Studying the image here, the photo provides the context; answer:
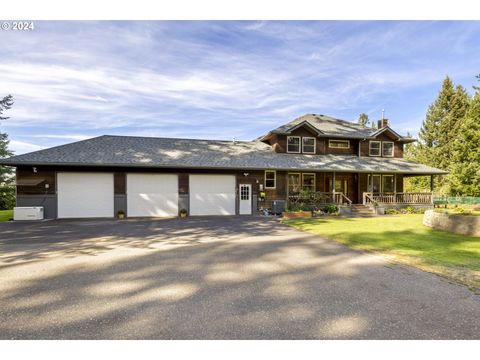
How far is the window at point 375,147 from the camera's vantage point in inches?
907

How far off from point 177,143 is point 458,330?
2060 centimetres

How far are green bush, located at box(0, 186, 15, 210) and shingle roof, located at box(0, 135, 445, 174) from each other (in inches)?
696

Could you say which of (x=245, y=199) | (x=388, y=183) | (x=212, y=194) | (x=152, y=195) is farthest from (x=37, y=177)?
(x=388, y=183)

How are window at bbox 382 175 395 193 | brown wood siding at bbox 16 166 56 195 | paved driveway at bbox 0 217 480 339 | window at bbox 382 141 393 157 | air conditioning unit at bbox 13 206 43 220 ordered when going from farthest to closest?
window at bbox 382 141 393 157, window at bbox 382 175 395 193, brown wood siding at bbox 16 166 56 195, air conditioning unit at bbox 13 206 43 220, paved driveway at bbox 0 217 480 339

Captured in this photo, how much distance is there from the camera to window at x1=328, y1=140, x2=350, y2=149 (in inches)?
885

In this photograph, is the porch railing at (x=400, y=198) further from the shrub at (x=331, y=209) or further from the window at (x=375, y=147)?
the window at (x=375, y=147)

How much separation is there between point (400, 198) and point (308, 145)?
8.74 m

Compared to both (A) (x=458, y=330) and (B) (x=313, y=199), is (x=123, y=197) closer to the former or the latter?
(B) (x=313, y=199)

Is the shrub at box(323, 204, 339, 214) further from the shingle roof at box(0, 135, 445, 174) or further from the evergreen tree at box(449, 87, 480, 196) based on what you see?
the evergreen tree at box(449, 87, 480, 196)

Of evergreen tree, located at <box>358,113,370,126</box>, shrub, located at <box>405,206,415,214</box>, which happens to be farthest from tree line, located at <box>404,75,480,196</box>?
shrub, located at <box>405,206,415,214</box>

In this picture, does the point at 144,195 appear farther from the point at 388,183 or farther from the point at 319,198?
the point at 388,183

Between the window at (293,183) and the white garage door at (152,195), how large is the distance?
8.83 m

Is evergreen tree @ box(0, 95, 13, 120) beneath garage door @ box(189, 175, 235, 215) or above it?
above

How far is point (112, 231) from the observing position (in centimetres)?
1109
